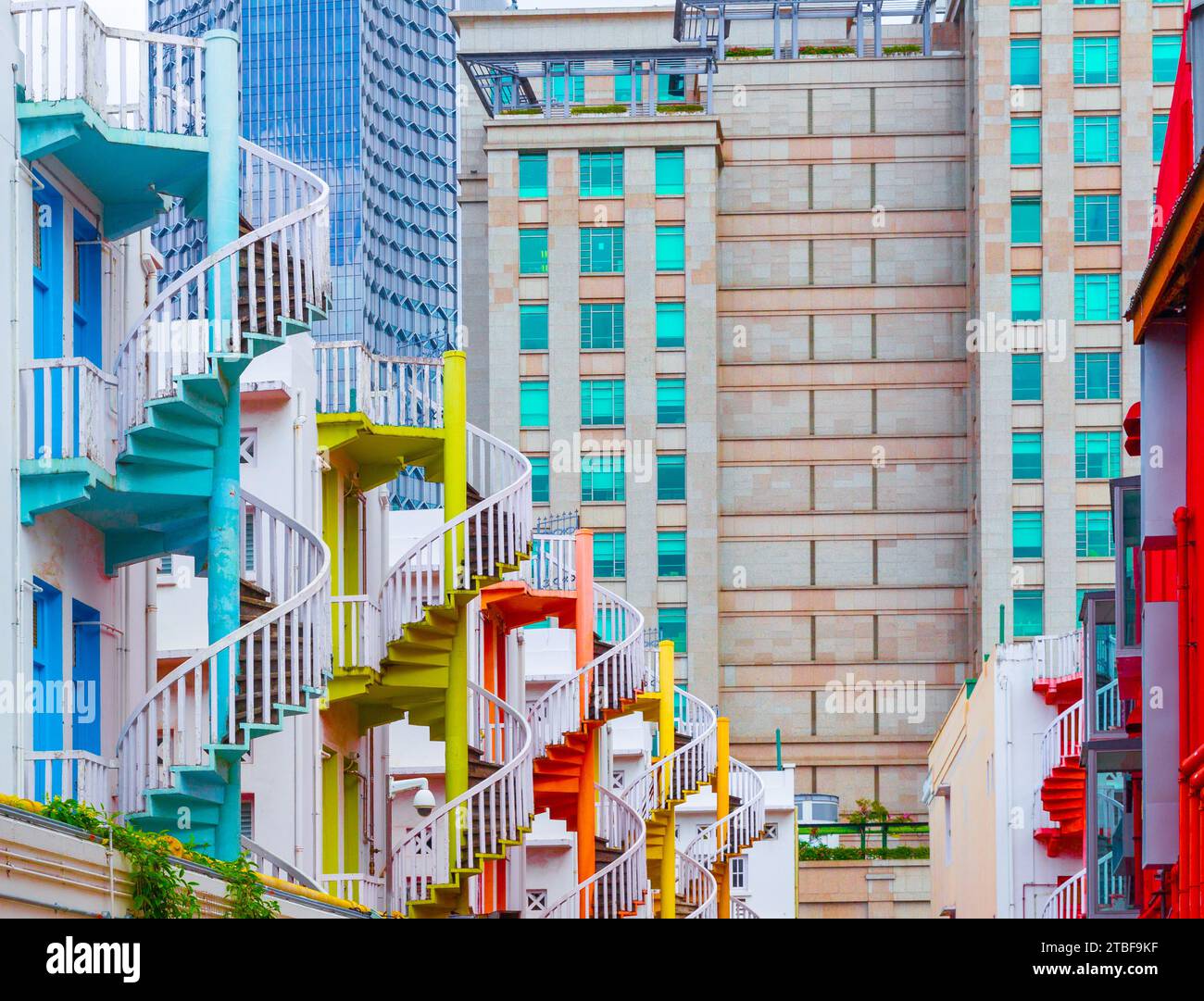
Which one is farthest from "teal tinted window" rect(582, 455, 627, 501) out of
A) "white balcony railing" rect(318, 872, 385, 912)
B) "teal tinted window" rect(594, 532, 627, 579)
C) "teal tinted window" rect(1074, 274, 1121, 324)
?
"white balcony railing" rect(318, 872, 385, 912)

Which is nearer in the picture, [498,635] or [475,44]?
[498,635]

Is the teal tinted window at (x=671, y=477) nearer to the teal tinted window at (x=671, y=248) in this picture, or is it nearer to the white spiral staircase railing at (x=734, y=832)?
the teal tinted window at (x=671, y=248)

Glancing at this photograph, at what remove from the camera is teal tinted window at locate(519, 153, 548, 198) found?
82625mm

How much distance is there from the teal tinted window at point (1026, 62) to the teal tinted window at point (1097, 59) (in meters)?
1.19

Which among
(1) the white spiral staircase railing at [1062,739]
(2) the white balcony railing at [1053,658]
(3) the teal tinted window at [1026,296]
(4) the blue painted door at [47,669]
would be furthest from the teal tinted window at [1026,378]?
(4) the blue painted door at [47,669]

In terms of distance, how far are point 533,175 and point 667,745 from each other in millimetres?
41406

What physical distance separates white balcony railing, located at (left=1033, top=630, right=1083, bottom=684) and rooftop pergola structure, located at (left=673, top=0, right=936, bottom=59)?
47.6 metres

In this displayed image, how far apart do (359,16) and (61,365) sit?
153143mm

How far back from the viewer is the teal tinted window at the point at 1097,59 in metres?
80.6

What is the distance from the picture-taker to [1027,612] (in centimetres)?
7856

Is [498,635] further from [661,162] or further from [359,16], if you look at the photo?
[359,16]

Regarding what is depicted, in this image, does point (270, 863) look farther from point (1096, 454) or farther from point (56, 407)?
point (1096, 454)

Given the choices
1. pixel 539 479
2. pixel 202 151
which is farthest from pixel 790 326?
pixel 202 151

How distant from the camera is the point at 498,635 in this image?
111 feet
